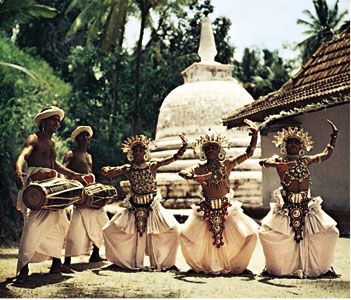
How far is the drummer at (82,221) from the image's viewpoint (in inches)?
219

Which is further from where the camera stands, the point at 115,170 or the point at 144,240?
the point at 115,170

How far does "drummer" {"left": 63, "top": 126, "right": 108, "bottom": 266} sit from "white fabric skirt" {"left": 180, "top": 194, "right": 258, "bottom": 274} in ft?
3.70

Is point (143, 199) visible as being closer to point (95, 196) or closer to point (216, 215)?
point (95, 196)

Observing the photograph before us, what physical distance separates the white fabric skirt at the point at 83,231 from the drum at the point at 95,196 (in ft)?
0.33

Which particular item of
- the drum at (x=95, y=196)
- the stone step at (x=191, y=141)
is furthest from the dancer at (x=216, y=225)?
the stone step at (x=191, y=141)

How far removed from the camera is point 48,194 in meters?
4.48

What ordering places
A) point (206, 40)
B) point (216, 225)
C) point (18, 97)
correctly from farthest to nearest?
point (18, 97), point (206, 40), point (216, 225)

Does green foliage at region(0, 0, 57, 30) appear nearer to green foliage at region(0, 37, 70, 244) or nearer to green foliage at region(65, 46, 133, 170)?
green foliage at region(65, 46, 133, 170)

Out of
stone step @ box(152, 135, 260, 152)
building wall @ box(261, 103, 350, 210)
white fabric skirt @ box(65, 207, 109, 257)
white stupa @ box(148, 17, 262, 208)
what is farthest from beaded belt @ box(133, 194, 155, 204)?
stone step @ box(152, 135, 260, 152)

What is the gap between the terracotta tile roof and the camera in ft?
25.6

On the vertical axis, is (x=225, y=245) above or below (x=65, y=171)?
below

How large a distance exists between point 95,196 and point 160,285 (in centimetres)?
138

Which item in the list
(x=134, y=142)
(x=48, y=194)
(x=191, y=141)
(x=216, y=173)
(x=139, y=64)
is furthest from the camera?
(x=191, y=141)

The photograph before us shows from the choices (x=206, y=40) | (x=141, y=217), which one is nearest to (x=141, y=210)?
(x=141, y=217)
